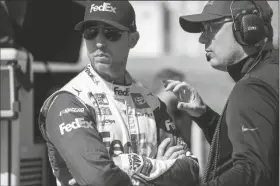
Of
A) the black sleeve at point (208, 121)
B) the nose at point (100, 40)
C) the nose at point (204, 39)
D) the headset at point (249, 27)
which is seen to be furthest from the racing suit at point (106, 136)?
the headset at point (249, 27)

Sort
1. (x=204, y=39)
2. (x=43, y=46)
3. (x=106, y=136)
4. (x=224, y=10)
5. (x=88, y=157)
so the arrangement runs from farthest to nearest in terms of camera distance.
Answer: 1. (x=43, y=46)
2. (x=204, y=39)
3. (x=224, y=10)
4. (x=106, y=136)
5. (x=88, y=157)

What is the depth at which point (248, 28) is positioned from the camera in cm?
290

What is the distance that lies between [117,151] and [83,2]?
2443 mm

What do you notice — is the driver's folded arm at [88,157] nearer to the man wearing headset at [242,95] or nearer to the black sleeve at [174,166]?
the black sleeve at [174,166]

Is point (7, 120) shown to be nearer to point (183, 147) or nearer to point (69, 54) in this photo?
point (183, 147)

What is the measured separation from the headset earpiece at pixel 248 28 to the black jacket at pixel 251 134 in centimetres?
15

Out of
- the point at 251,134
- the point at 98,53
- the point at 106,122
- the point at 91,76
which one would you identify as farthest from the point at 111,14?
the point at 251,134

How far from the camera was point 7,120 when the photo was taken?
13.6 feet

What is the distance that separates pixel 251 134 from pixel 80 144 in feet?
2.45

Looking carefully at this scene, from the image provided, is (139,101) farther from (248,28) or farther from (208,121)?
(248,28)

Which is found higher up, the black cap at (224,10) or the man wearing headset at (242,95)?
the black cap at (224,10)

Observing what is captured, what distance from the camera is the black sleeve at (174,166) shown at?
295 centimetres

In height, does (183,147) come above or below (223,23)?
below

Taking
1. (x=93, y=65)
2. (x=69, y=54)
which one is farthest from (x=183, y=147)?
(x=69, y=54)
